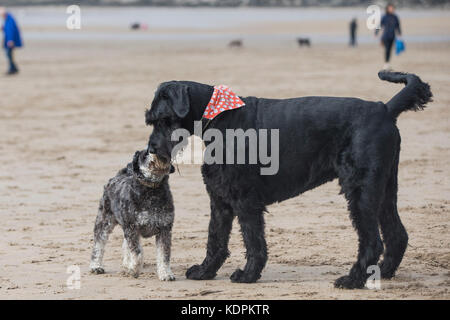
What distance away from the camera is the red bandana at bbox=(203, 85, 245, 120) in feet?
23.1

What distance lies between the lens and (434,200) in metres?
10.4

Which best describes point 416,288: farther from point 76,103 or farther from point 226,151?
point 76,103

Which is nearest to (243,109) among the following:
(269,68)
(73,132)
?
(73,132)

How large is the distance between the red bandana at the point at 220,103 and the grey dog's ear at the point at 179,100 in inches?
7.9

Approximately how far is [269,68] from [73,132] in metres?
13.1

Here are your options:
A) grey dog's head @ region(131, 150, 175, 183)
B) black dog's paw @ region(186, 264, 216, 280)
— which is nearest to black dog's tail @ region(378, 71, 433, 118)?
grey dog's head @ region(131, 150, 175, 183)

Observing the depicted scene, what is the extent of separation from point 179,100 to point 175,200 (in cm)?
380

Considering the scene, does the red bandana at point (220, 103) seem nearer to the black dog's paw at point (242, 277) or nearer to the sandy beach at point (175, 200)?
the black dog's paw at point (242, 277)

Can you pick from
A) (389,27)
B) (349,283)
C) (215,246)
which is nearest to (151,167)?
(215,246)

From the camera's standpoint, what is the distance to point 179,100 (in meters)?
6.91

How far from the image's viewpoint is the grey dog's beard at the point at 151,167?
7148mm

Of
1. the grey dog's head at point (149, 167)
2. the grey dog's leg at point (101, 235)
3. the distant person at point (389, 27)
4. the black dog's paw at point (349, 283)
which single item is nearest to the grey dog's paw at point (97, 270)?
the grey dog's leg at point (101, 235)

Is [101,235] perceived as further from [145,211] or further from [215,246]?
[215,246]

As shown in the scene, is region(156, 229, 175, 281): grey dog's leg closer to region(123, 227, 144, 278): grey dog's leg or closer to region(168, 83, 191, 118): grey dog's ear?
region(123, 227, 144, 278): grey dog's leg
